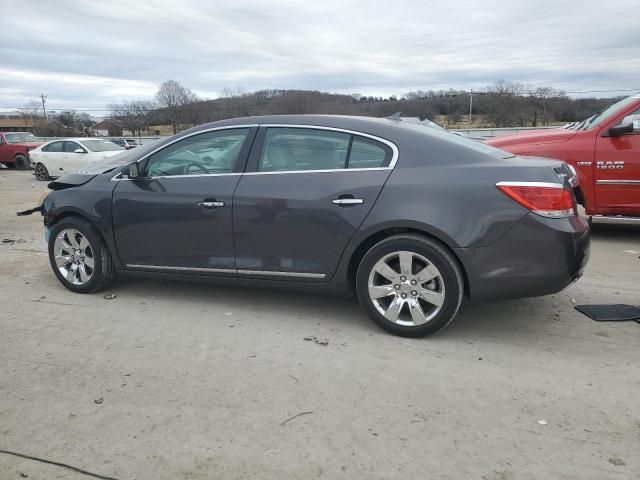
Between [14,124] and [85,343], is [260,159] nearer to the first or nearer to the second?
[85,343]

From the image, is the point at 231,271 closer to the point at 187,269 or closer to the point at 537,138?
the point at 187,269

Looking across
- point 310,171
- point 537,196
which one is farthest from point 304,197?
point 537,196

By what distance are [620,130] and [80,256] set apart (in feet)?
20.8

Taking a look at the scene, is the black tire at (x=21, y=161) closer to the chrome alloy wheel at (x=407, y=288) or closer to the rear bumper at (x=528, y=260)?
the chrome alloy wheel at (x=407, y=288)

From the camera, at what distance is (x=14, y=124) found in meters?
74.6

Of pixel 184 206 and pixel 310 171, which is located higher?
pixel 310 171

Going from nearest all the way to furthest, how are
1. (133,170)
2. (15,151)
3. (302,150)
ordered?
1. (302,150)
2. (133,170)
3. (15,151)

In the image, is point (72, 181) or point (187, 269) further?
point (72, 181)

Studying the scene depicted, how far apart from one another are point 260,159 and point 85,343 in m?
1.93

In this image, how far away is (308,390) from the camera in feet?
10.5

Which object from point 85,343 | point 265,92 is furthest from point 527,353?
point 265,92

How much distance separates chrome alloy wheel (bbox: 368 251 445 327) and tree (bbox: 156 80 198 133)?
3543cm

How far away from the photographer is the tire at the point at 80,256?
16.1ft

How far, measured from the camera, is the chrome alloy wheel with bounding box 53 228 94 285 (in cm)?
497
